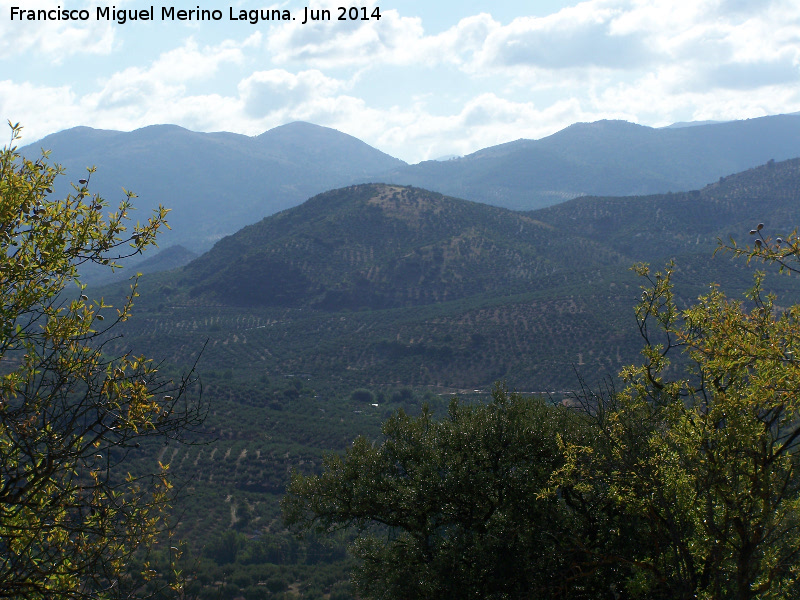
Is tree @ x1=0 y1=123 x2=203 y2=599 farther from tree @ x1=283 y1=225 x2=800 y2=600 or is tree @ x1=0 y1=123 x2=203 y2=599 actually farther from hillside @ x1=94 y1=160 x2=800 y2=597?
hillside @ x1=94 y1=160 x2=800 y2=597

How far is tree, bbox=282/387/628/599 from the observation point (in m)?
10.4

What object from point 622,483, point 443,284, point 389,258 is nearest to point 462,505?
point 622,483

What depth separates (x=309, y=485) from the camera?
43.3 feet

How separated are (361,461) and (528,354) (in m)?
53.6

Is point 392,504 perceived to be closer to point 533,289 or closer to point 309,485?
point 309,485

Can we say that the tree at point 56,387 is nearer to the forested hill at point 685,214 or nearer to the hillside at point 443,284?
the hillside at point 443,284

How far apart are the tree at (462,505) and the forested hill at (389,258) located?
240 ft

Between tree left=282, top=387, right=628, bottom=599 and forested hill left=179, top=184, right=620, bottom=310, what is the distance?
73050mm

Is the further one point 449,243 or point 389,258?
point 389,258

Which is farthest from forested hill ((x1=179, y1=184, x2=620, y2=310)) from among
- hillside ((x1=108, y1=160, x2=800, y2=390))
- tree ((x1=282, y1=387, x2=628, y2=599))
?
tree ((x1=282, y1=387, x2=628, y2=599))

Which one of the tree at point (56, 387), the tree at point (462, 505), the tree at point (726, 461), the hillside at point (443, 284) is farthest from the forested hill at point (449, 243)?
the tree at point (56, 387)

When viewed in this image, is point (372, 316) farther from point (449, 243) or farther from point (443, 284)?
point (449, 243)

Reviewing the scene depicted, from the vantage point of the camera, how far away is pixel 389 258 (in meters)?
104

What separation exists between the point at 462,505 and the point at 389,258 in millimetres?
93436
